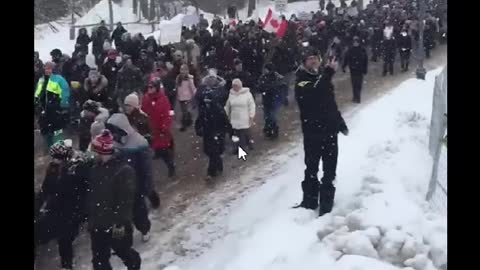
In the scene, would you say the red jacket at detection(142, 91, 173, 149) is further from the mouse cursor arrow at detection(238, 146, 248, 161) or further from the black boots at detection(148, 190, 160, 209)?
the mouse cursor arrow at detection(238, 146, 248, 161)

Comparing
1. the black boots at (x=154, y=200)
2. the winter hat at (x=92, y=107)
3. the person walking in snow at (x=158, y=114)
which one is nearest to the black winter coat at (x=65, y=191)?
the black boots at (x=154, y=200)

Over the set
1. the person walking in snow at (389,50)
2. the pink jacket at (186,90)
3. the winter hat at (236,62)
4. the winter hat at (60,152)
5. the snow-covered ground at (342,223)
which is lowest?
the snow-covered ground at (342,223)

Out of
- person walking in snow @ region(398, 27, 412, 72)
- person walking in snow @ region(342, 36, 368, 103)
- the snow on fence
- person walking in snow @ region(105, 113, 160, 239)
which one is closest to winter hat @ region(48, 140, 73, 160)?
person walking in snow @ region(105, 113, 160, 239)

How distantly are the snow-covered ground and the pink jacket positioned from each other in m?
2.01

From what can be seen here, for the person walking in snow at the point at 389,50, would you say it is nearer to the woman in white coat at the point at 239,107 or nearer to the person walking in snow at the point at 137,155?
the woman in white coat at the point at 239,107

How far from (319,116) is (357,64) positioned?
22.4 ft

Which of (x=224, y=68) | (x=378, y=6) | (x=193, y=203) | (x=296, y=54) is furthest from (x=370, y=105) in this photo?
(x=378, y=6)

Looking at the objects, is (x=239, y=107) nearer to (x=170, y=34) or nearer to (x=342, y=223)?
(x=342, y=223)

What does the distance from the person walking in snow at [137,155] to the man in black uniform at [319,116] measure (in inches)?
71.3

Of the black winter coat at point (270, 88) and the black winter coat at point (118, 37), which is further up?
the black winter coat at point (118, 37)

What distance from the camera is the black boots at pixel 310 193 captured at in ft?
27.1

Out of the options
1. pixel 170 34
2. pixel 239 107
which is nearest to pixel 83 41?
pixel 170 34

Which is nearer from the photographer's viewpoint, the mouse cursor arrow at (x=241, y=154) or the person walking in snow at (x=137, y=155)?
the person walking in snow at (x=137, y=155)

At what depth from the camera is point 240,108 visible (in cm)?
1036
